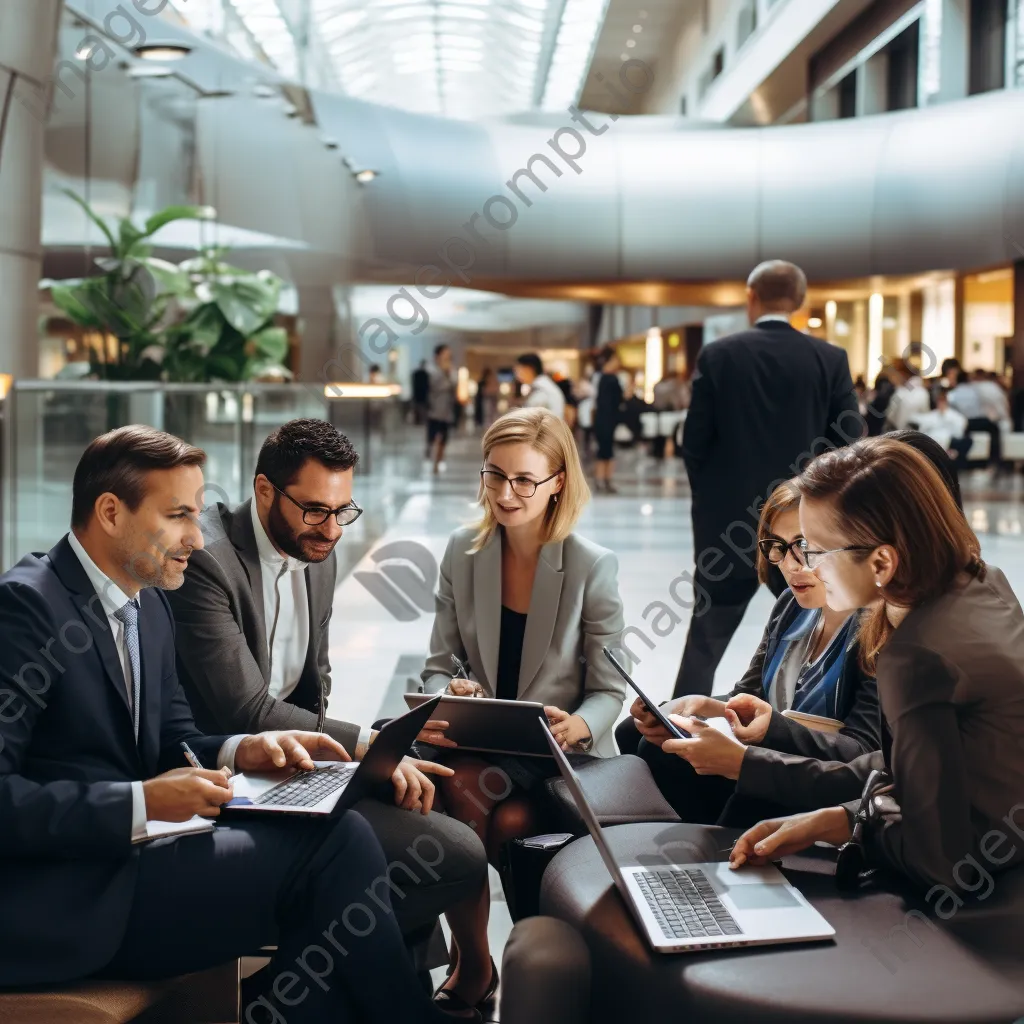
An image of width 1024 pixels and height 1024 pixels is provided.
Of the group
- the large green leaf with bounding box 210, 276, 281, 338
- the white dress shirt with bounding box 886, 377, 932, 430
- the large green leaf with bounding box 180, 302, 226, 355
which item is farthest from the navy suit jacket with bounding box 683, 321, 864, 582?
the white dress shirt with bounding box 886, 377, 932, 430

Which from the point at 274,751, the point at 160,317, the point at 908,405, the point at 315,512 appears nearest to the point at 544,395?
the point at 908,405

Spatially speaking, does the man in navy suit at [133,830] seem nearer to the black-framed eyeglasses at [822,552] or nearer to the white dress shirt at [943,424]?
the black-framed eyeglasses at [822,552]

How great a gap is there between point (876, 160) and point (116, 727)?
1740 cm

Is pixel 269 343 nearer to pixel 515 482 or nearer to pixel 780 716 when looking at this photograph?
pixel 515 482

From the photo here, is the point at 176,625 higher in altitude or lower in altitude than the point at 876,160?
lower

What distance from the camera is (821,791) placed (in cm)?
228

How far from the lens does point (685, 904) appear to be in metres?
1.90


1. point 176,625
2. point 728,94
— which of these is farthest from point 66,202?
point 728,94

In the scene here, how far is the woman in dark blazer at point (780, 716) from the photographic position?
2.27m

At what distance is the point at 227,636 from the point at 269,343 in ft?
19.8

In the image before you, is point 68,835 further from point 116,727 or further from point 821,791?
point 821,791

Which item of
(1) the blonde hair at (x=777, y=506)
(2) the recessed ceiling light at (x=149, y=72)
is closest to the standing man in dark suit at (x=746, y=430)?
(1) the blonde hair at (x=777, y=506)

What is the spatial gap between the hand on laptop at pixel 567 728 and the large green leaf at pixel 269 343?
19.4ft

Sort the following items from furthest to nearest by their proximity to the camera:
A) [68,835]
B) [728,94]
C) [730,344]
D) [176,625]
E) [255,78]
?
[728,94]
[255,78]
[730,344]
[176,625]
[68,835]
